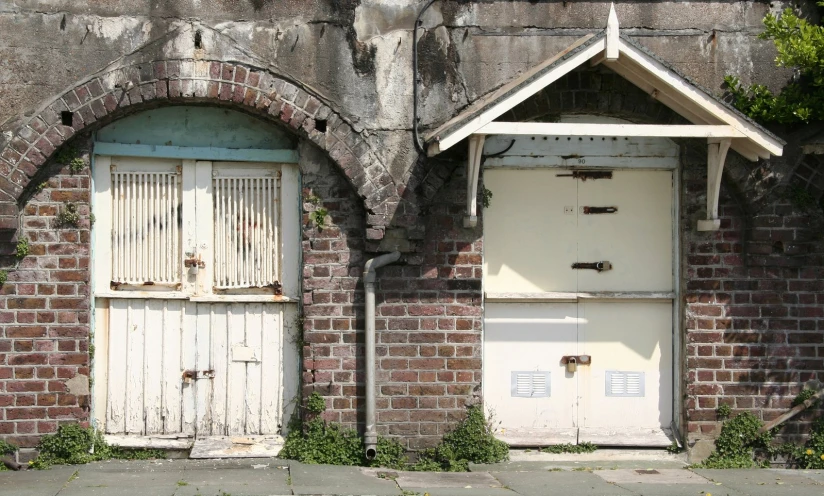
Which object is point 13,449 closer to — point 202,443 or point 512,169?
point 202,443

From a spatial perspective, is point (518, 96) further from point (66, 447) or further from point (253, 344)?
point (66, 447)

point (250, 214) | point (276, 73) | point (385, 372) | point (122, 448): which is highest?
point (276, 73)

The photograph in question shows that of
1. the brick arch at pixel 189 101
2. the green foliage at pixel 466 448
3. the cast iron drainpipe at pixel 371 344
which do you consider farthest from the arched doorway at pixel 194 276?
the green foliage at pixel 466 448

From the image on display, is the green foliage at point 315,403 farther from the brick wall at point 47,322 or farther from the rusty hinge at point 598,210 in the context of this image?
the rusty hinge at point 598,210

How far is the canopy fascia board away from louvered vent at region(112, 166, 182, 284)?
2.35 m

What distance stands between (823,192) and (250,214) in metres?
4.77

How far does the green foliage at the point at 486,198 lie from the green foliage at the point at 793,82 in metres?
2.17

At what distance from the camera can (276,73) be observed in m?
7.77

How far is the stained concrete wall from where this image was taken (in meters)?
7.61

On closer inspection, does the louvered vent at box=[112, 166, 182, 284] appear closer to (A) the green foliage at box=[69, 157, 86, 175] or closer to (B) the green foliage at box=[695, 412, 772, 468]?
(A) the green foliage at box=[69, 157, 86, 175]

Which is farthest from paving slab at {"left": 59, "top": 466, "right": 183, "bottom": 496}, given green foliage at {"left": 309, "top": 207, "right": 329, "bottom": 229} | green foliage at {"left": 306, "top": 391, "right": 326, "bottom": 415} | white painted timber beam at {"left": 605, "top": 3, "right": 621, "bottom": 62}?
white painted timber beam at {"left": 605, "top": 3, "right": 621, "bottom": 62}

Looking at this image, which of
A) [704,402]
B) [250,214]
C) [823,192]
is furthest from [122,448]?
[823,192]

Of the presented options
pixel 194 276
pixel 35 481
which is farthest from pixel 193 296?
pixel 35 481

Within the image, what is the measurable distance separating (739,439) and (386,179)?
11.9ft
